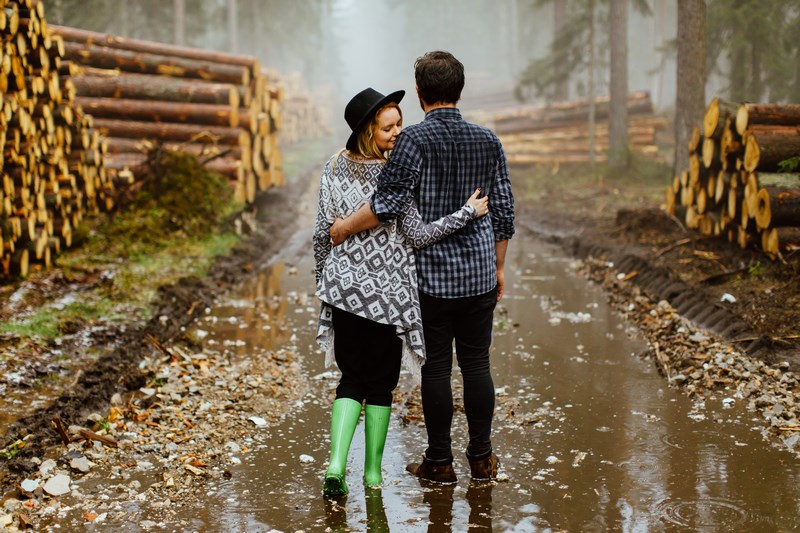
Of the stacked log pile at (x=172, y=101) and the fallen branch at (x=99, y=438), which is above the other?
the stacked log pile at (x=172, y=101)

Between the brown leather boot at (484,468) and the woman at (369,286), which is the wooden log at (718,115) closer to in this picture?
the woman at (369,286)

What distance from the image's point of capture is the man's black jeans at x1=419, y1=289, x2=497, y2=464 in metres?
4.48

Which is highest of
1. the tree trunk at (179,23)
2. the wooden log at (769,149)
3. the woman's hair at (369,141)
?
the tree trunk at (179,23)

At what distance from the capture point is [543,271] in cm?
1137

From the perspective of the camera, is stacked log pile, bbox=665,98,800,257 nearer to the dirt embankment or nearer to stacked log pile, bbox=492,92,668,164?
the dirt embankment

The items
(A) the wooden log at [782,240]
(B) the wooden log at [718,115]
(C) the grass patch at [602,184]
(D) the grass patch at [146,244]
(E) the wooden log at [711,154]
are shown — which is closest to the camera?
(D) the grass patch at [146,244]

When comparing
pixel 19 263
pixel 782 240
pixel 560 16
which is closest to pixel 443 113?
pixel 782 240

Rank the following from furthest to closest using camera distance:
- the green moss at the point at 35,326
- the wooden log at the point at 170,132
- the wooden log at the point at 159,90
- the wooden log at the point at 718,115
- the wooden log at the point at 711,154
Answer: the wooden log at the point at 159,90 < the wooden log at the point at 170,132 < the wooden log at the point at 711,154 < the wooden log at the point at 718,115 < the green moss at the point at 35,326

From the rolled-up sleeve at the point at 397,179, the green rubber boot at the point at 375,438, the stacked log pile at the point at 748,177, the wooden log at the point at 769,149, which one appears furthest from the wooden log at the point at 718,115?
the green rubber boot at the point at 375,438

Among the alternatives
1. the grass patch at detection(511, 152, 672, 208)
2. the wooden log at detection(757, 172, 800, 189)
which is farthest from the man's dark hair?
the grass patch at detection(511, 152, 672, 208)

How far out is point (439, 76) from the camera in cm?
429

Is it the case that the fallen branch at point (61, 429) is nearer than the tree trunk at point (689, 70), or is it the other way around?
the fallen branch at point (61, 429)

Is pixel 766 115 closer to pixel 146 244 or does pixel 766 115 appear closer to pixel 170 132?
pixel 146 244

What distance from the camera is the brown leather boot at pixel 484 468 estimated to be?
183 inches
